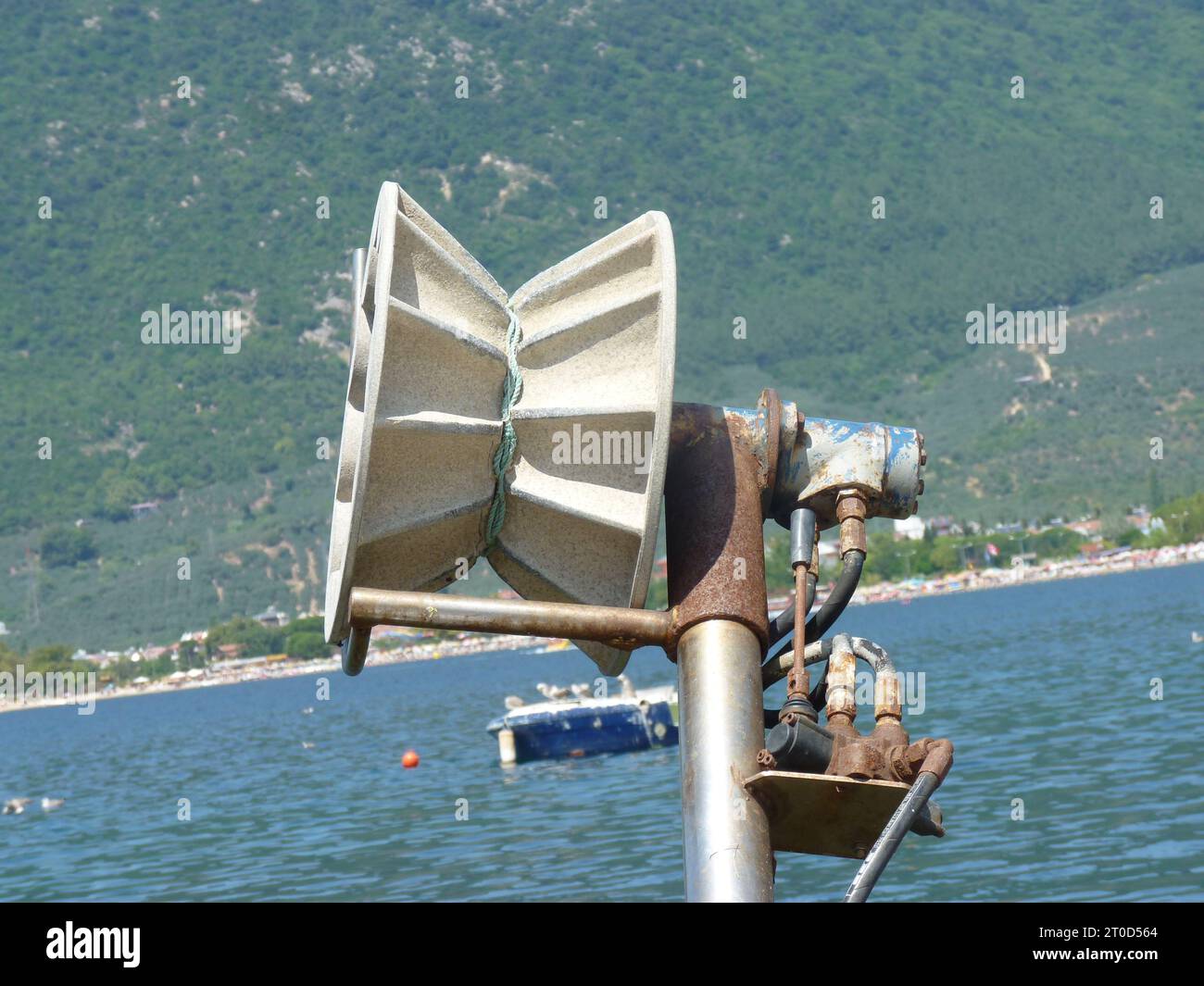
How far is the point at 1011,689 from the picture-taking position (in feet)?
257

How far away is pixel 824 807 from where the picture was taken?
18.0 feet

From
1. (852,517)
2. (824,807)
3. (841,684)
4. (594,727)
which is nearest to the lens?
(824,807)

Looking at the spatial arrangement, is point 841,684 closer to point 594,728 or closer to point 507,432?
point 507,432

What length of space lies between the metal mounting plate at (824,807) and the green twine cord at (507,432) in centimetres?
127

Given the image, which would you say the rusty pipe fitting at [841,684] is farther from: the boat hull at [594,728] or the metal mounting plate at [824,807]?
the boat hull at [594,728]

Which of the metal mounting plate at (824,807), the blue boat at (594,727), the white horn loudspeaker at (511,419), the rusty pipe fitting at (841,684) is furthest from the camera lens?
the blue boat at (594,727)

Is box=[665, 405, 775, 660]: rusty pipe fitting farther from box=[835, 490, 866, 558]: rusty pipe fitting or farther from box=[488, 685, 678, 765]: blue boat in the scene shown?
box=[488, 685, 678, 765]: blue boat

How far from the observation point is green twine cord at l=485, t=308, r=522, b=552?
596cm

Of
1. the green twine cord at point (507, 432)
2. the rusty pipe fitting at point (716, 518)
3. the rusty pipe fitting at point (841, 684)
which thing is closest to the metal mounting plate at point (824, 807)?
the rusty pipe fitting at point (841, 684)

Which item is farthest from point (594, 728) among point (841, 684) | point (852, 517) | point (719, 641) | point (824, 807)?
point (824, 807)

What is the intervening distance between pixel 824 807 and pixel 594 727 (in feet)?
193

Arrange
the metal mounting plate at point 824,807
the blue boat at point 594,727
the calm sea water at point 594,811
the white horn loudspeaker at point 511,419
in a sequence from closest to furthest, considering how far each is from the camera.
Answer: the metal mounting plate at point 824,807 → the white horn loudspeaker at point 511,419 → the calm sea water at point 594,811 → the blue boat at point 594,727

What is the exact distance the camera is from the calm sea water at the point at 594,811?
1366 inches

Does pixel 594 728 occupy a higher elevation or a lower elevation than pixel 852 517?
lower
